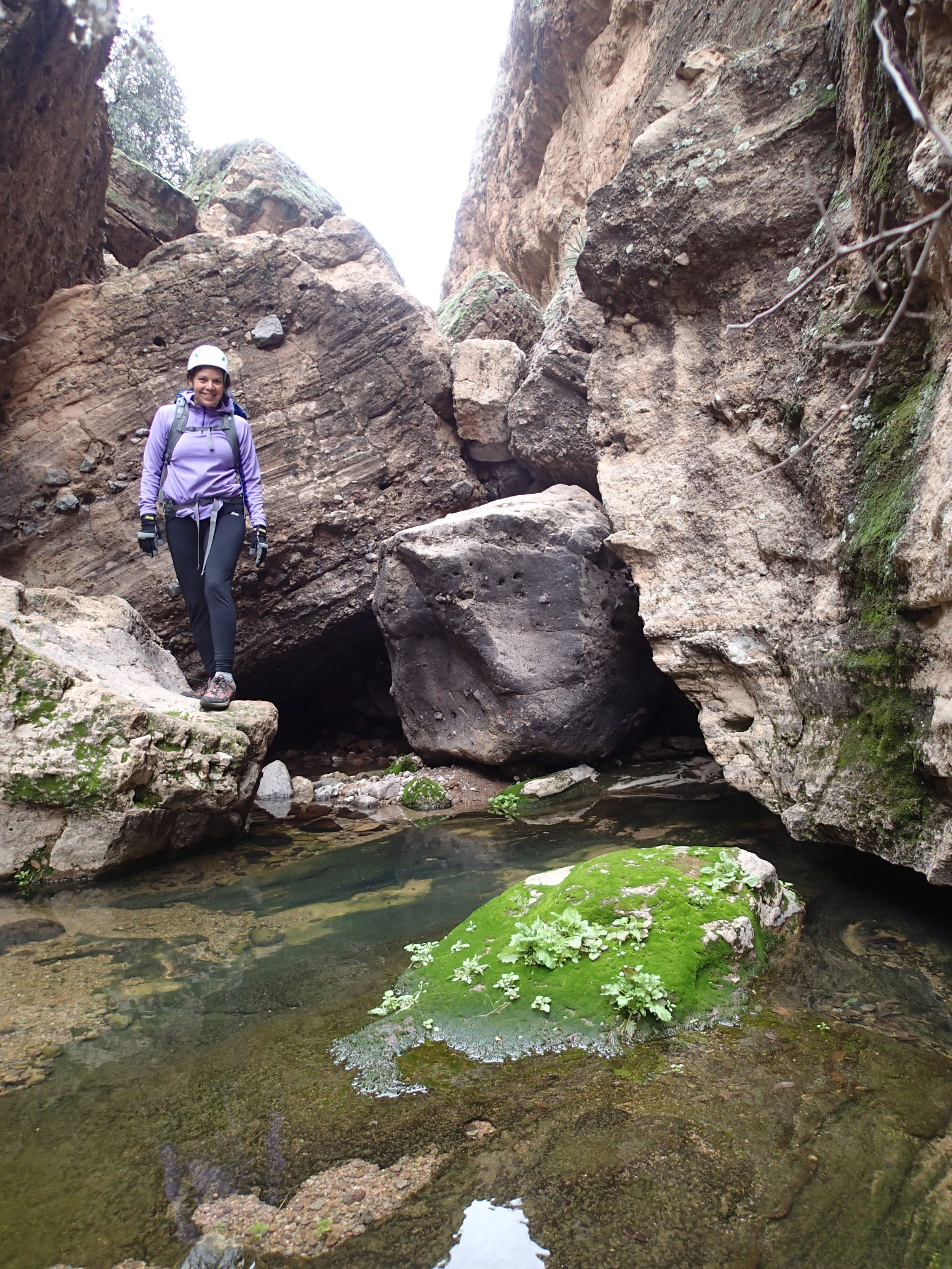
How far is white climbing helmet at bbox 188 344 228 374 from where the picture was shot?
6.23 m

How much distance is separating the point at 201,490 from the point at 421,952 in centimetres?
444

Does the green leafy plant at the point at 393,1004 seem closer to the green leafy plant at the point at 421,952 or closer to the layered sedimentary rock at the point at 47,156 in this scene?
the green leafy plant at the point at 421,952

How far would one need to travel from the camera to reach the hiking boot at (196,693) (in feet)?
19.0

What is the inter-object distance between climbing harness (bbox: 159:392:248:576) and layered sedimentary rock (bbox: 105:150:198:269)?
4.32 metres

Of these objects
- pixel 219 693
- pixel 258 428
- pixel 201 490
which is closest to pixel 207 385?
pixel 201 490

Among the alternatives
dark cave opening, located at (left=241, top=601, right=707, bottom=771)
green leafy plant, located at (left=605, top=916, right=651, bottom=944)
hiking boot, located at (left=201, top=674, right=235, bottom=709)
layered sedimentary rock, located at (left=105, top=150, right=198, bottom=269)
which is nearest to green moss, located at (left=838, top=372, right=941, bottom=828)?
green leafy plant, located at (left=605, top=916, right=651, bottom=944)

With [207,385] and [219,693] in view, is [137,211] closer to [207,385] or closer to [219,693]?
[207,385]

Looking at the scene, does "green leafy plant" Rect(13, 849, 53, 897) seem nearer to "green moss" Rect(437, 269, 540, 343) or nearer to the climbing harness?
the climbing harness

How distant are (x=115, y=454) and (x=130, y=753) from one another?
4381 millimetres

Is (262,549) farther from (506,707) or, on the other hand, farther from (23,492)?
→ (23,492)

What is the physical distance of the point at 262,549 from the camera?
6.41 meters

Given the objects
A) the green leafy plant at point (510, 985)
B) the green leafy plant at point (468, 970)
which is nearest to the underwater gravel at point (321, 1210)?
the green leafy plant at point (510, 985)

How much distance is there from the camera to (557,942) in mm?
2906

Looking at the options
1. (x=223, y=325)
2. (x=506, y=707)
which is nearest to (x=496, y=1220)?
(x=506, y=707)
